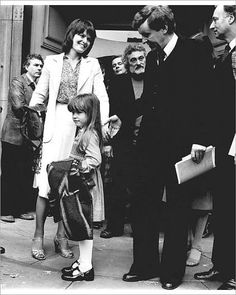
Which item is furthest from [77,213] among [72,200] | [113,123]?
[113,123]

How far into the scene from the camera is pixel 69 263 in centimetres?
436

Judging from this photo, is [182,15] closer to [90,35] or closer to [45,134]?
[90,35]

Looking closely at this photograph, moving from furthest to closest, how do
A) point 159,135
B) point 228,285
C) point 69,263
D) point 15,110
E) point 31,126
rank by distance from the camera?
point 15,110, point 31,126, point 69,263, point 159,135, point 228,285

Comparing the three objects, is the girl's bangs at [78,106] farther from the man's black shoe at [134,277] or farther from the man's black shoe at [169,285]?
the man's black shoe at [169,285]

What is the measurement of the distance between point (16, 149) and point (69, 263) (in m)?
1.94

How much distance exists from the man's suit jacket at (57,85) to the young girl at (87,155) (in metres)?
0.36

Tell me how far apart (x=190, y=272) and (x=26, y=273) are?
1.29m

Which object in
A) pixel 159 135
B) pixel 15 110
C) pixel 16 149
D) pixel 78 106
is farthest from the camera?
pixel 16 149

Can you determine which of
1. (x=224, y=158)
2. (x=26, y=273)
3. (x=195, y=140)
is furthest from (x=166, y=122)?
(x=26, y=273)

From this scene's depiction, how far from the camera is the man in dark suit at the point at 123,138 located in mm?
5175

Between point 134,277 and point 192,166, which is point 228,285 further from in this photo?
point 192,166

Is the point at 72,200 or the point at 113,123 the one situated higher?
the point at 113,123

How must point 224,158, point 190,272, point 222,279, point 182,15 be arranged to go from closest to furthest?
1. point 224,158
2. point 222,279
3. point 190,272
4. point 182,15

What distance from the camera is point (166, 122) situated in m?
3.86
